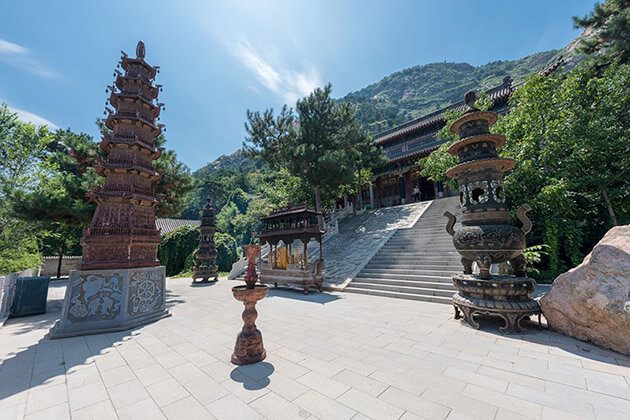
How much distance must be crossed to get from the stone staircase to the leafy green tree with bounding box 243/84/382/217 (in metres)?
5.03

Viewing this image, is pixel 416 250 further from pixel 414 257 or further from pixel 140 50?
pixel 140 50

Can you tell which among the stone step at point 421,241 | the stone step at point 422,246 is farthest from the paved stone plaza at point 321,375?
the stone step at point 421,241

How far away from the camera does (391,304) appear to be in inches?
249

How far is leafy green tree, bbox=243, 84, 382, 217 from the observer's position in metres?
14.1

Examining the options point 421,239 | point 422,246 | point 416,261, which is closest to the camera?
point 416,261

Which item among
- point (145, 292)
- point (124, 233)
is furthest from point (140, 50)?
point (145, 292)

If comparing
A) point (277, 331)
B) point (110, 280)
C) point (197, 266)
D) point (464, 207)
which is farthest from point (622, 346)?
point (197, 266)

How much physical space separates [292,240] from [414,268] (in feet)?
14.3

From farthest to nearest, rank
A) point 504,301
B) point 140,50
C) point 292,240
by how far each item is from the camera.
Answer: point 292,240 < point 140,50 < point 504,301

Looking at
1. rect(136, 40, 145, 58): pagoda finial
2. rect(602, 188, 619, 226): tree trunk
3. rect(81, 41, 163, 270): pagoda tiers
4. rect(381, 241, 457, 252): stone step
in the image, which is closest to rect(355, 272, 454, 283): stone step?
rect(381, 241, 457, 252): stone step

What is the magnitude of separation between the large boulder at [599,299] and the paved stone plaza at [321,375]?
0.74ft

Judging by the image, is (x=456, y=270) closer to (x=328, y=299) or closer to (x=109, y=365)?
(x=328, y=299)

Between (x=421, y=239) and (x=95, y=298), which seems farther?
(x=421, y=239)

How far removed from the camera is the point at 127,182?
18.8 feet
